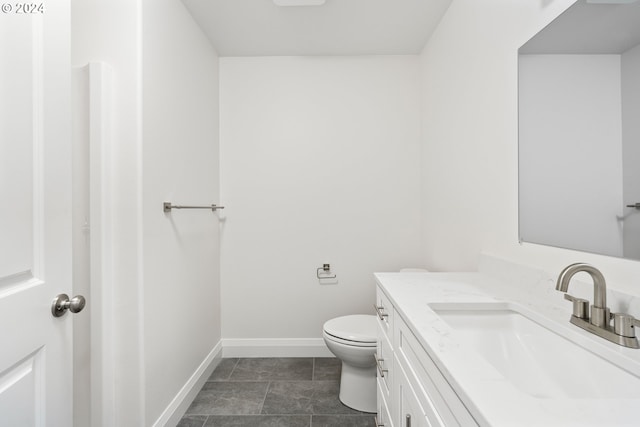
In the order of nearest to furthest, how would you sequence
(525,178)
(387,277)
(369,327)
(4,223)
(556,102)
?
(4,223), (556,102), (525,178), (387,277), (369,327)

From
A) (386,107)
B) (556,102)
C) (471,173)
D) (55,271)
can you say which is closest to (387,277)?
(471,173)

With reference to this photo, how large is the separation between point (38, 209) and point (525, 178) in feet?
5.19

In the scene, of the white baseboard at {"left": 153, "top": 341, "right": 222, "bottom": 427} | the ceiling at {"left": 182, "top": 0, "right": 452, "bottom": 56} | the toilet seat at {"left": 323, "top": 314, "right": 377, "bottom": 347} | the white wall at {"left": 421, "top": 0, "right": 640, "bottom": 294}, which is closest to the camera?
the white wall at {"left": 421, "top": 0, "right": 640, "bottom": 294}

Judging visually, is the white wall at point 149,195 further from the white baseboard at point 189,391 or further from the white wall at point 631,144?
the white wall at point 631,144

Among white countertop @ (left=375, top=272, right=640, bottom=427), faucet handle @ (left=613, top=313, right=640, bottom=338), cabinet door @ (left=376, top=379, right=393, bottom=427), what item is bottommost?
cabinet door @ (left=376, top=379, right=393, bottom=427)

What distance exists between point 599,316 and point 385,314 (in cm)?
72

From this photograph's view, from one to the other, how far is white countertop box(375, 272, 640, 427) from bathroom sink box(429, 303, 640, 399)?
0.07 feet

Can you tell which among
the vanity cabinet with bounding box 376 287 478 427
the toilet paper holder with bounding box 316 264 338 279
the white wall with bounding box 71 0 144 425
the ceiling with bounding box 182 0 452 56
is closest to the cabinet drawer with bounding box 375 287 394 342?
the vanity cabinet with bounding box 376 287 478 427

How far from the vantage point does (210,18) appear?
1961mm

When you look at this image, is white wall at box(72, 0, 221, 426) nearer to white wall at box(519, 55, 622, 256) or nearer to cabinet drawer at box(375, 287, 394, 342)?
cabinet drawer at box(375, 287, 394, 342)

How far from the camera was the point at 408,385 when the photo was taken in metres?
0.90

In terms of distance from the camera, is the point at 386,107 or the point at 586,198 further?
the point at 386,107

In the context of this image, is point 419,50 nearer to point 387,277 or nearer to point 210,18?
point 210,18

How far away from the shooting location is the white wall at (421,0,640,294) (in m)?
1.12
